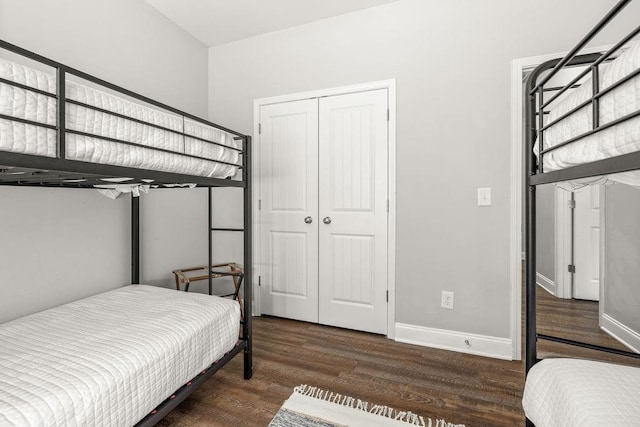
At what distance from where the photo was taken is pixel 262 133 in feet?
9.79

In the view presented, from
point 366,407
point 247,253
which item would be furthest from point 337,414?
point 247,253

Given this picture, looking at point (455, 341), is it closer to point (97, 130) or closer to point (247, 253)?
point (247, 253)

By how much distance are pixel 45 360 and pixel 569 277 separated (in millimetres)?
4237

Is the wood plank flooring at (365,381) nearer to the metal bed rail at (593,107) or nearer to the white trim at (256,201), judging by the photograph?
the white trim at (256,201)

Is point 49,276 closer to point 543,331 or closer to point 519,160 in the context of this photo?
point 519,160

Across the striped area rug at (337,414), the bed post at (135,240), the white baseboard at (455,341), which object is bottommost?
the striped area rug at (337,414)

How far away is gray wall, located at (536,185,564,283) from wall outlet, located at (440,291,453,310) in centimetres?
200

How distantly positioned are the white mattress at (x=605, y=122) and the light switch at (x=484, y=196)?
1105mm

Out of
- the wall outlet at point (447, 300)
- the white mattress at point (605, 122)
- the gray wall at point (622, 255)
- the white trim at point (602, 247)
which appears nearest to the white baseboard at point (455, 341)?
the wall outlet at point (447, 300)

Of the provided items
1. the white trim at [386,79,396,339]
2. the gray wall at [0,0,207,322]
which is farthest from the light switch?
the gray wall at [0,0,207,322]

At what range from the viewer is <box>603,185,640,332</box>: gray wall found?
2215 millimetres

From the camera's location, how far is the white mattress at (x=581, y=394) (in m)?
0.82


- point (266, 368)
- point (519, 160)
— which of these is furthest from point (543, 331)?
point (266, 368)

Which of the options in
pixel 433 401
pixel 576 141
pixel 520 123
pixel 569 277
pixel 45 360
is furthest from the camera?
pixel 569 277
